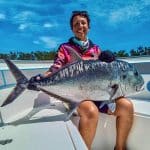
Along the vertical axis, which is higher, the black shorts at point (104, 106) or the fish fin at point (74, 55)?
the fish fin at point (74, 55)

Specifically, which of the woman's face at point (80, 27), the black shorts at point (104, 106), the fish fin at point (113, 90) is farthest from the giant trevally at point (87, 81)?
the woman's face at point (80, 27)

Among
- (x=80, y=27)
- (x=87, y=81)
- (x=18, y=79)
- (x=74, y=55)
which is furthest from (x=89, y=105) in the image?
(x=80, y=27)

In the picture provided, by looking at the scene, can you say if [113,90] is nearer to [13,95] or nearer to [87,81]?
[87,81]

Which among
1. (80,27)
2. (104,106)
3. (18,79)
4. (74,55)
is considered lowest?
(104,106)

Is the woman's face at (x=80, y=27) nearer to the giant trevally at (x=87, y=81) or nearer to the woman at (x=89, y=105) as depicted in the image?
the woman at (x=89, y=105)

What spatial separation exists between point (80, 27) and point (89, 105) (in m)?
0.81

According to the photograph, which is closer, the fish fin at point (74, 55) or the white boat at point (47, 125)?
the white boat at point (47, 125)

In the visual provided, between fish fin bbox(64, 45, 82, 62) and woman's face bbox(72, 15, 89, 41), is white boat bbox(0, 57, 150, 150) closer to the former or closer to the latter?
fish fin bbox(64, 45, 82, 62)

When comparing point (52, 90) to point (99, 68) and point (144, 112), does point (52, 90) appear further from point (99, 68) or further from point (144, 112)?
point (144, 112)

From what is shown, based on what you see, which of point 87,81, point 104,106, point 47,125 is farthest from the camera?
point 104,106

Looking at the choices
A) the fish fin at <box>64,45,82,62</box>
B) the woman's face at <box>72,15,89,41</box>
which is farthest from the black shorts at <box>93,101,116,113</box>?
the woman's face at <box>72,15,89,41</box>

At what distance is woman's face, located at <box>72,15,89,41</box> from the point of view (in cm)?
328

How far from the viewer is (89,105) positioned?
280 cm

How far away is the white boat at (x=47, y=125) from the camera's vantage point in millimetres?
2035
